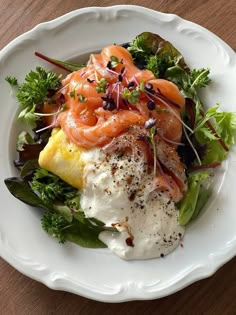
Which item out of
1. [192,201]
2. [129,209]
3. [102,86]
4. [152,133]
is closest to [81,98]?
[102,86]

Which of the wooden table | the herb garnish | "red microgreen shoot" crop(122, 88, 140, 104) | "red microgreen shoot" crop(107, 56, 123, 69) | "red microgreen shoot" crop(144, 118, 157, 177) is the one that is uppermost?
the herb garnish

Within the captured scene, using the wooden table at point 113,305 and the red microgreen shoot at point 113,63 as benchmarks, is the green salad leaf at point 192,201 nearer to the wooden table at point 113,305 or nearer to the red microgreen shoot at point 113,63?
A: the wooden table at point 113,305

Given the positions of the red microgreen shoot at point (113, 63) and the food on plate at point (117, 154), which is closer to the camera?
the food on plate at point (117, 154)

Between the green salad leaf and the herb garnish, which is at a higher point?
the herb garnish

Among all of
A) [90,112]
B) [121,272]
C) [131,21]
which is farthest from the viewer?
[131,21]

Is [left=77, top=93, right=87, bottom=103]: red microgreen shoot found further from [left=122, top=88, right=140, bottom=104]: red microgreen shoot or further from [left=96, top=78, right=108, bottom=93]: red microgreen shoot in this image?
[left=122, top=88, right=140, bottom=104]: red microgreen shoot

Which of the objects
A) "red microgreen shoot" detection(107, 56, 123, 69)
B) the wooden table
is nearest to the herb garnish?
"red microgreen shoot" detection(107, 56, 123, 69)

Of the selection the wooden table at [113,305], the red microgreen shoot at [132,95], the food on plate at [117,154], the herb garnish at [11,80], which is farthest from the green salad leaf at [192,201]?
the herb garnish at [11,80]

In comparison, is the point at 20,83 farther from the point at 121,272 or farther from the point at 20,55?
the point at 121,272

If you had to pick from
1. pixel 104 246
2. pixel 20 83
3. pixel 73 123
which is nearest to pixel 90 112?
pixel 73 123
